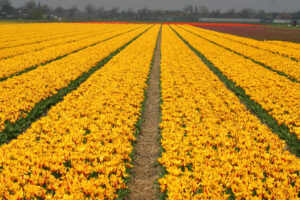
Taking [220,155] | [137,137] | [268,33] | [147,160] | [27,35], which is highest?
[268,33]

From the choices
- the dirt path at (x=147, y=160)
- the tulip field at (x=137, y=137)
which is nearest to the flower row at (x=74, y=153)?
the tulip field at (x=137, y=137)

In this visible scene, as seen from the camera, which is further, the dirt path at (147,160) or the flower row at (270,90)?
the flower row at (270,90)

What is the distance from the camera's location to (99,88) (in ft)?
35.6

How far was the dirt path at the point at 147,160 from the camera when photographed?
511 centimetres

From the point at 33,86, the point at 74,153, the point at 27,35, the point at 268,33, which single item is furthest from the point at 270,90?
the point at 268,33

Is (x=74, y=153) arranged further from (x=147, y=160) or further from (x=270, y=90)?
(x=270, y=90)

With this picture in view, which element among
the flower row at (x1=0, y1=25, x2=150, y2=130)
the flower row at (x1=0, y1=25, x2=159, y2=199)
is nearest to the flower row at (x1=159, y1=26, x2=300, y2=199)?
the flower row at (x1=0, y1=25, x2=159, y2=199)

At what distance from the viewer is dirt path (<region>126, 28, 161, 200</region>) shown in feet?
16.8

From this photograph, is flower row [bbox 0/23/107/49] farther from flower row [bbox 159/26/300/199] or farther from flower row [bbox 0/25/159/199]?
flower row [bbox 159/26/300/199]

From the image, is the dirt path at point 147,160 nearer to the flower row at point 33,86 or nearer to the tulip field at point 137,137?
the tulip field at point 137,137

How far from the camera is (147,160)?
6.25m

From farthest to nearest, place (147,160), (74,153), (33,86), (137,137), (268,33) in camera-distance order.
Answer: (268,33), (33,86), (137,137), (147,160), (74,153)

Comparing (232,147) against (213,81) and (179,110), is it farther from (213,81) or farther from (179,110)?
(213,81)

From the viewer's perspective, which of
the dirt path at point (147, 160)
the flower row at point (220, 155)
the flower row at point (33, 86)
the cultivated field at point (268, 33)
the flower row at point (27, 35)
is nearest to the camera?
the flower row at point (220, 155)
